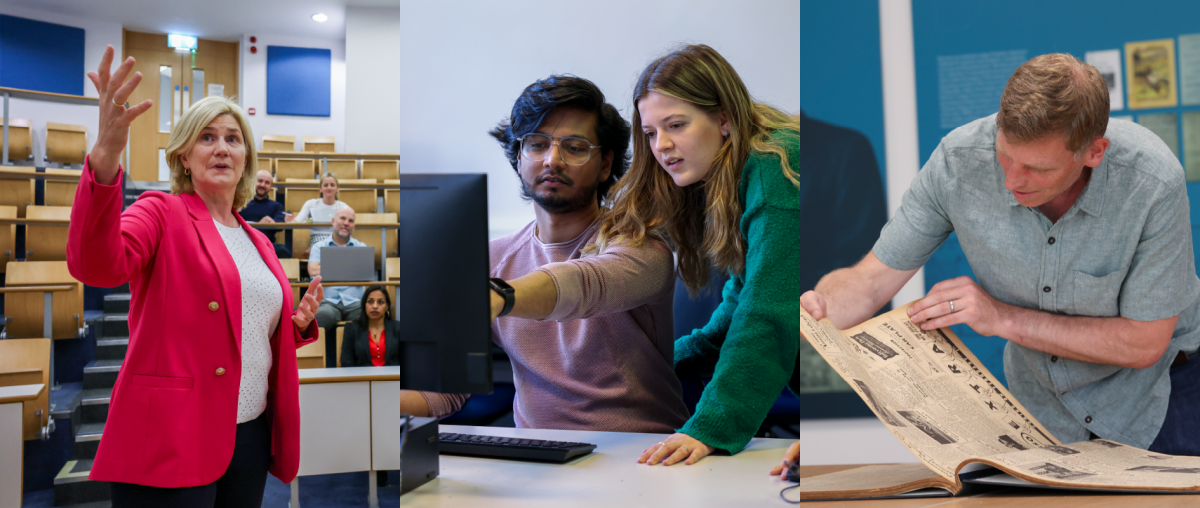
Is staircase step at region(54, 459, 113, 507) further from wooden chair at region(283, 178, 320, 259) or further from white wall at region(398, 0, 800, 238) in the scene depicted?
white wall at region(398, 0, 800, 238)

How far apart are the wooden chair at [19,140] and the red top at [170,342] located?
11.4ft

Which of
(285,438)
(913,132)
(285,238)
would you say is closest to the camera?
(913,132)

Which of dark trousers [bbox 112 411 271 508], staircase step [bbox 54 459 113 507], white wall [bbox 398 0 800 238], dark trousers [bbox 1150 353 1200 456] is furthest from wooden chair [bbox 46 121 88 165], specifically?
dark trousers [bbox 1150 353 1200 456]

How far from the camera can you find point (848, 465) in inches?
37.6

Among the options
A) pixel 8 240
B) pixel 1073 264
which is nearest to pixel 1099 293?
pixel 1073 264

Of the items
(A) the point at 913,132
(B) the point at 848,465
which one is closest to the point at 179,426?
(B) the point at 848,465

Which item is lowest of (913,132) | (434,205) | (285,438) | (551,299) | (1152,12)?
(285,438)

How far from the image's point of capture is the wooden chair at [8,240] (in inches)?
116

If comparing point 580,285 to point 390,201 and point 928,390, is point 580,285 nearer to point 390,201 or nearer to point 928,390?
point 928,390

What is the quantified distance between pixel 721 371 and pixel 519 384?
0.26 m

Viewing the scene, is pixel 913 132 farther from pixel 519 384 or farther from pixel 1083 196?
pixel 519 384

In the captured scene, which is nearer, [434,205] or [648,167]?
[434,205]

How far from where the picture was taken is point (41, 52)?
3.10 m

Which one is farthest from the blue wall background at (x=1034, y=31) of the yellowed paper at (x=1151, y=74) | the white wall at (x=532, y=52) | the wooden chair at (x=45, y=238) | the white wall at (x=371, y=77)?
the wooden chair at (x=45, y=238)
